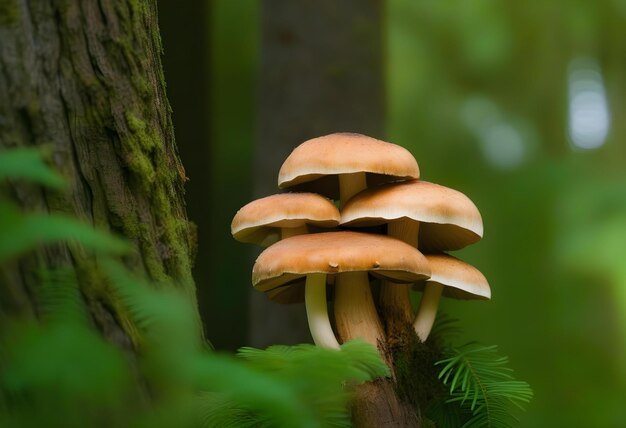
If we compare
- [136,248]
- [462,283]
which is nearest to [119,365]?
[136,248]

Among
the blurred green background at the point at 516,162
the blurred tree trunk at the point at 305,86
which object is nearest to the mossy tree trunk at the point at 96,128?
the blurred tree trunk at the point at 305,86

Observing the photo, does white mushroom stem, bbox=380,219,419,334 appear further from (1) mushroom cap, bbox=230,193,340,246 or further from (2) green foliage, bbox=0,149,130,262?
(2) green foliage, bbox=0,149,130,262

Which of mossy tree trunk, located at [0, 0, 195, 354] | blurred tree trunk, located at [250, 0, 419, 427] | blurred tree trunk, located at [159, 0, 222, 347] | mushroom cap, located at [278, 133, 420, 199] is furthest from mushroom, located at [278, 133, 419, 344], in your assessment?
blurred tree trunk, located at [159, 0, 222, 347]

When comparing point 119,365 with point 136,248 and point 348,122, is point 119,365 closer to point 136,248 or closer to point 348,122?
point 136,248

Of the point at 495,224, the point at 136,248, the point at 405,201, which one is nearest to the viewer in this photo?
the point at 136,248

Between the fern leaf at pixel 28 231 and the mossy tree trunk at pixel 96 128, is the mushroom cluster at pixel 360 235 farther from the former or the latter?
the fern leaf at pixel 28 231
